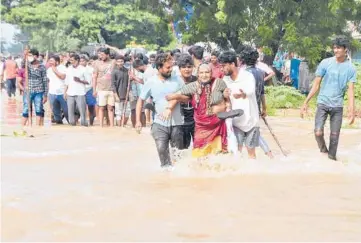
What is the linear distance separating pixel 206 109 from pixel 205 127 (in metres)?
0.22

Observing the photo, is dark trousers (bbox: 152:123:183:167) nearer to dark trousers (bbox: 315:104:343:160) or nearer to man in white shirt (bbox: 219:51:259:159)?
man in white shirt (bbox: 219:51:259:159)

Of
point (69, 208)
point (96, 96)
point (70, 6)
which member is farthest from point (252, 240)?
point (70, 6)

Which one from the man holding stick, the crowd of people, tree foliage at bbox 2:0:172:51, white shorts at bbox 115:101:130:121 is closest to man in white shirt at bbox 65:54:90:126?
the man holding stick

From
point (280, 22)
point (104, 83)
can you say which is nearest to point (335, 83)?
point (104, 83)

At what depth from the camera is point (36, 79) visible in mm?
14234

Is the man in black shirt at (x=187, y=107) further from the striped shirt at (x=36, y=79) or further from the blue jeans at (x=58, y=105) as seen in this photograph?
the blue jeans at (x=58, y=105)

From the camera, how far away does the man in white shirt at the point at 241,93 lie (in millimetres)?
8281

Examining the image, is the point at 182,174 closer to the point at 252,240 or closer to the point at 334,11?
the point at 252,240

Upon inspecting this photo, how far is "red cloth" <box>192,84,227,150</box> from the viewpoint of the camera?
8.21m

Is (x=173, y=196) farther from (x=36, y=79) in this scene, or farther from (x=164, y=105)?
(x=36, y=79)

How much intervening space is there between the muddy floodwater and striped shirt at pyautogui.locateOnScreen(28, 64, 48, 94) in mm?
2423

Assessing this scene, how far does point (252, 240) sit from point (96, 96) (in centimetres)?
909

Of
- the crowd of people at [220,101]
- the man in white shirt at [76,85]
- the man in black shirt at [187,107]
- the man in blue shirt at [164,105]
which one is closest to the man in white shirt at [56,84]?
the man in white shirt at [76,85]

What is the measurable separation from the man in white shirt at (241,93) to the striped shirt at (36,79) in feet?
21.4
